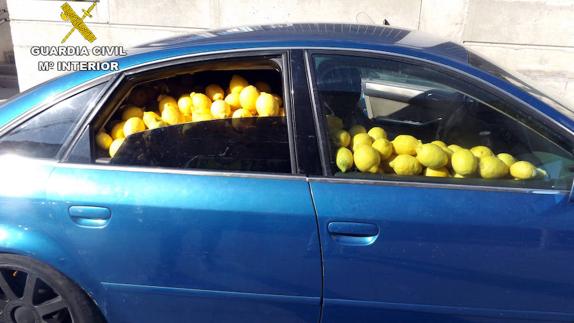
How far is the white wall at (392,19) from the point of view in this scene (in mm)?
5320

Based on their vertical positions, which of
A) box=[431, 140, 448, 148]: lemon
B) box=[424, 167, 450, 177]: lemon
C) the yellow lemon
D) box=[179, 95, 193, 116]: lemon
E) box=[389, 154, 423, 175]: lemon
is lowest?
box=[424, 167, 450, 177]: lemon

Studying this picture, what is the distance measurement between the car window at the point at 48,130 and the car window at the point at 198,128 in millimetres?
109

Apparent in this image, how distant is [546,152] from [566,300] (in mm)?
619

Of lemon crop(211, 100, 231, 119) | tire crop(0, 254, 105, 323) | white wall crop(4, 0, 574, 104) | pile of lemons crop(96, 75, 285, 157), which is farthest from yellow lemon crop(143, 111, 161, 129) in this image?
white wall crop(4, 0, 574, 104)

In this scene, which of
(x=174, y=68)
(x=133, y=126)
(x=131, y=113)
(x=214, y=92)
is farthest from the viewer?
(x=214, y=92)

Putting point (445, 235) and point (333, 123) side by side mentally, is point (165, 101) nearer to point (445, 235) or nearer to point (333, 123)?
point (333, 123)

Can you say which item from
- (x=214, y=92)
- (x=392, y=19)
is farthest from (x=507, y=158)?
(x=392, y=19)

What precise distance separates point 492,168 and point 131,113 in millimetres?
1684

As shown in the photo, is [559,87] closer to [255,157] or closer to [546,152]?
[546,152]

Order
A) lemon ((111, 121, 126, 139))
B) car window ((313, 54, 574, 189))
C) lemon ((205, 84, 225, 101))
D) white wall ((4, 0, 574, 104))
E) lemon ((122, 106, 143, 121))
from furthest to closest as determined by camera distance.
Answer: white wall ((4, 0, 574, 104))
lemon ((205, 84, 225, 101))
lemon ((122, 106, 143, 121))
lemon ((111, 121, 126, 139))
car window ((313, 54, 574, 189))

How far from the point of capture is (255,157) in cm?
189

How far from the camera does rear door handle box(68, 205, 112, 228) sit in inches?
72.0

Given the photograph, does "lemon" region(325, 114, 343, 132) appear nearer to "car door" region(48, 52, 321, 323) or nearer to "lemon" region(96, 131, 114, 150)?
"car door" region(48, 52, 321, 323)

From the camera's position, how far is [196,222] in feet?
5.91
